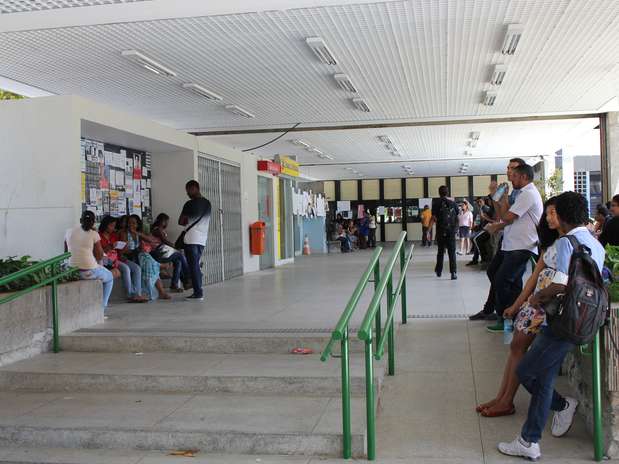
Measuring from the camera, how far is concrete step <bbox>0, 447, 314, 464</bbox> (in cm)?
407

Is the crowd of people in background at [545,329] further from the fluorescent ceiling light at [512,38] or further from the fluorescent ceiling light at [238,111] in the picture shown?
the fluorescent ceiling light at [238,111]

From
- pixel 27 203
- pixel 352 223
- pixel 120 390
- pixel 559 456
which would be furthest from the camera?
pixel 352 223

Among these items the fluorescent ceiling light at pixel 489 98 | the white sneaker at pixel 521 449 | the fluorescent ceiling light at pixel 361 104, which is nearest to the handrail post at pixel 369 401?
the white sneaker at pixel 521 449

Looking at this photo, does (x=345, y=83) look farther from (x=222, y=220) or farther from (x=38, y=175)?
(x=38, y=175)

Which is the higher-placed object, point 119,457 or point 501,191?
point 501,191

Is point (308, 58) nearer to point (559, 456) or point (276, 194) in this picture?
point (559, 456)

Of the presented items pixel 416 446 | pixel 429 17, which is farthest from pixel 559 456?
pixel 429 17

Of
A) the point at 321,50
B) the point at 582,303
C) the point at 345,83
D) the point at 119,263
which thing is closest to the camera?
the point at 582,303

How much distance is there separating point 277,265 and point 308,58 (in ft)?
28.0

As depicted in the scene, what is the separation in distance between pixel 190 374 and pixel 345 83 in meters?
5.57

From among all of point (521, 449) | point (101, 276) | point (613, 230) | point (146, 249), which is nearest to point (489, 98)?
point (613, 230)

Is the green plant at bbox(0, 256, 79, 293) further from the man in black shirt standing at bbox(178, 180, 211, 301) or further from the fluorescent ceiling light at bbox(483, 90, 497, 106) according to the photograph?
the fluorescent ceiling light at bbox(483, 90, 497, 106)

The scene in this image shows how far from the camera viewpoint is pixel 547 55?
27.6 ft

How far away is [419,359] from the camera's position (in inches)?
226
